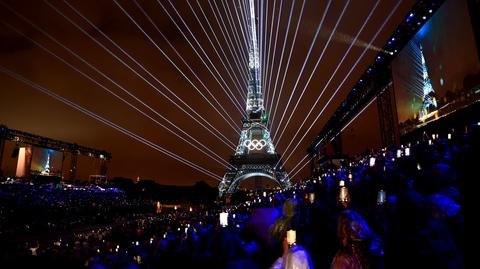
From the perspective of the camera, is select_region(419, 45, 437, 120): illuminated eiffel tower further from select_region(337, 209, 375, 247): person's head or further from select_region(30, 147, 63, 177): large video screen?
select_region(30, 147, 63, 177): large video screen

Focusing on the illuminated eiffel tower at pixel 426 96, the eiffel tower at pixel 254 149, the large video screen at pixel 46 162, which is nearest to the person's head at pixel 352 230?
the illuminated eiffel tower at pixel 426 96

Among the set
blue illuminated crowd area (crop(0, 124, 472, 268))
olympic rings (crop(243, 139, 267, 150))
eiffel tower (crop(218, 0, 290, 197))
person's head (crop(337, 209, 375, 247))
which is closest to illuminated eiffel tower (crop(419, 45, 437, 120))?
blue illuminated crowd area (crop(0, 124, 472, 268))

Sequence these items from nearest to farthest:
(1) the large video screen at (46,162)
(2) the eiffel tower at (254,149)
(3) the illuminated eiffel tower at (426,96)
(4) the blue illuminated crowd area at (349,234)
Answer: (4) the blue illuminated crowd area at (349,234), (3) the illuminated eiffel tower at (426,96), (1) the large video screen at (46,162), (2) the eiffel tower at (254,149)

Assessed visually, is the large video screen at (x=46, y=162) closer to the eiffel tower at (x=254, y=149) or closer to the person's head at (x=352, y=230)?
the eiffel tower at (x=254, y=149)

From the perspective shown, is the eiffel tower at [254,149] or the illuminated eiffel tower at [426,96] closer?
the illuminated eiffel tower at [426,96]

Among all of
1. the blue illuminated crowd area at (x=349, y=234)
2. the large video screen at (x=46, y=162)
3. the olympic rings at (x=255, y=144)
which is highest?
the olympic rings at (x=255, y=144)

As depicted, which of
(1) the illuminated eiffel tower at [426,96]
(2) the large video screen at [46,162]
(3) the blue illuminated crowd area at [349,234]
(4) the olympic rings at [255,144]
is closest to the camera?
(3) the blue illuminated crowd area at [349,234]

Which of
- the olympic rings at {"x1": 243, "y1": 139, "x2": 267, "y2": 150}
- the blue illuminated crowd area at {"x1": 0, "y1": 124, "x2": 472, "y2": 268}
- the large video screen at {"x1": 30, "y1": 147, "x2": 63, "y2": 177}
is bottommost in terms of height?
the blue illuminated crowd area at {"x1": 0, "y1": 124, "x2": 472, "y2": 268}
